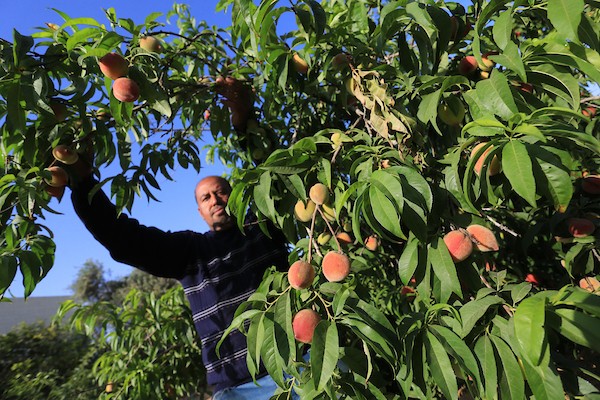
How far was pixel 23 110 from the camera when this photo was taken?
3.79ft

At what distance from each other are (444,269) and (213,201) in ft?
4.78

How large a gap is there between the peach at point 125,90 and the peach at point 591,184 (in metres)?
1.69

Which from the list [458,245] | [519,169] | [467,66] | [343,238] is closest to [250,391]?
[343,238]

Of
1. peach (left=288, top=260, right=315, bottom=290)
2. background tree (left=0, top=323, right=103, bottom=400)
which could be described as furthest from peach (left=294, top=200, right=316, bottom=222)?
background tree (left=0, top=323, right=103, bottom=400)

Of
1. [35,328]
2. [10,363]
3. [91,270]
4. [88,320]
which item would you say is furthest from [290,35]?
[91,270]

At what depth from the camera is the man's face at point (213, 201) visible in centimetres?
210

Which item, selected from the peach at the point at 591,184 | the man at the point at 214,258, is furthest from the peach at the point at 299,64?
the peach at the point at 591,184

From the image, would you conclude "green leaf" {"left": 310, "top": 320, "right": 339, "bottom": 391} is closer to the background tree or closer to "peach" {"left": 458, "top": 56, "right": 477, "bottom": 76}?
"peach" {"left": 458, "top": 56, "right": 477, "bottom": 76}

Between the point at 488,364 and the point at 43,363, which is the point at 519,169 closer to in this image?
the point at 488,364

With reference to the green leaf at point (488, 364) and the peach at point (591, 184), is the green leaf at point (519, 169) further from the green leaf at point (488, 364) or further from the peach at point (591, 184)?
the peach at point (591, 184)

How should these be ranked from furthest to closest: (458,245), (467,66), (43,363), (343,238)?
(43,363), (343,238), (467,66), (458,245)

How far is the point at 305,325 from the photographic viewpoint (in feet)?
3.16

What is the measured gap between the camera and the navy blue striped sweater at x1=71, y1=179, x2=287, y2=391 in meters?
1.75

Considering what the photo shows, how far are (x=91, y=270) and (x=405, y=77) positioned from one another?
2613cm
